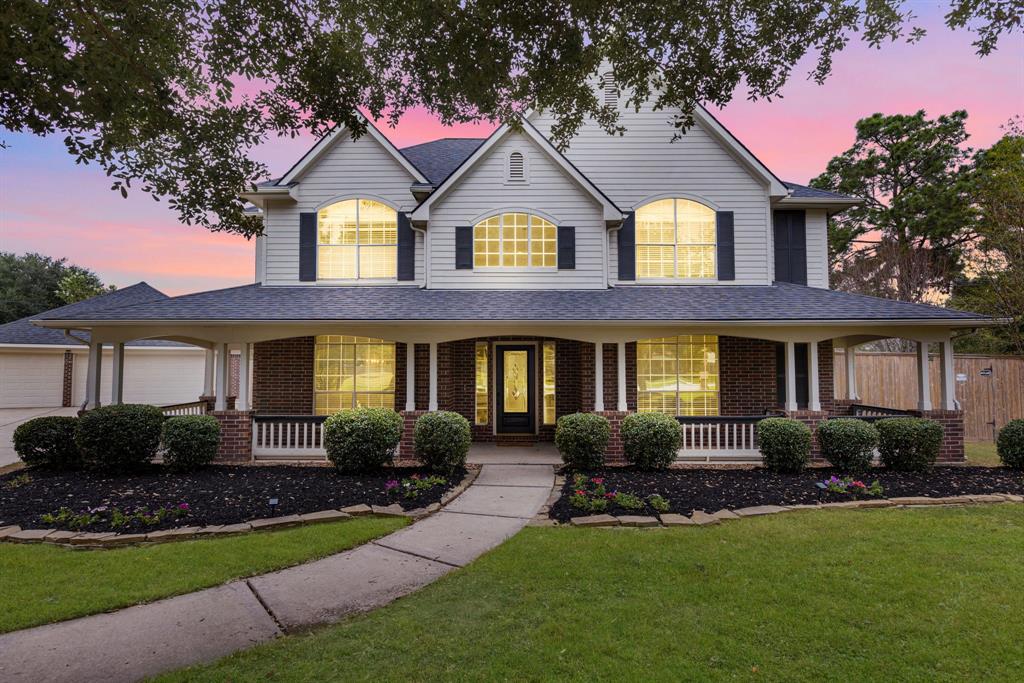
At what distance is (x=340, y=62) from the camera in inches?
217

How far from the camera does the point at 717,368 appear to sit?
11.7 meters

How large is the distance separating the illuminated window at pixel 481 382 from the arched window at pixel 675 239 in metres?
4.20

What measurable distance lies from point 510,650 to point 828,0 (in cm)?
663

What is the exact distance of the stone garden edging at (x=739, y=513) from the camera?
604cm

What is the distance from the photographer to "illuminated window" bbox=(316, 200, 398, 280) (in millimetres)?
11875

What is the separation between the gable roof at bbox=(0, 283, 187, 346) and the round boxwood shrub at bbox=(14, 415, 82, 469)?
6.54 ft

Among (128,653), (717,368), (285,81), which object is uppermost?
(285,81)

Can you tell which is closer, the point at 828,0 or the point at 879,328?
the point at 828,0

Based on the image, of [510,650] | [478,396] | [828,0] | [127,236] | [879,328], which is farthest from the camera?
[127,236]

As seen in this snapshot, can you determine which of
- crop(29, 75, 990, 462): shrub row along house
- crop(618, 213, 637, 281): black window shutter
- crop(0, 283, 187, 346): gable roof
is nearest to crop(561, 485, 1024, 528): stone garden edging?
crop(29, 75, 990, 462): shrub row along house

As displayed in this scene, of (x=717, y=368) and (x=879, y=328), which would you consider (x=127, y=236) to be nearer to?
(x=717, y=368)

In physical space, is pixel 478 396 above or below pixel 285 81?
below

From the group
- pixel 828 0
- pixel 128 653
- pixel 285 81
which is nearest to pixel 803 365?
pixel 828 0

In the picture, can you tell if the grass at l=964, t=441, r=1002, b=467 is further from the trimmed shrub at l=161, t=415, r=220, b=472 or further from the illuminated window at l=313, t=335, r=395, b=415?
the trimmed shrub at l=161, t=415, r=220, b=472
